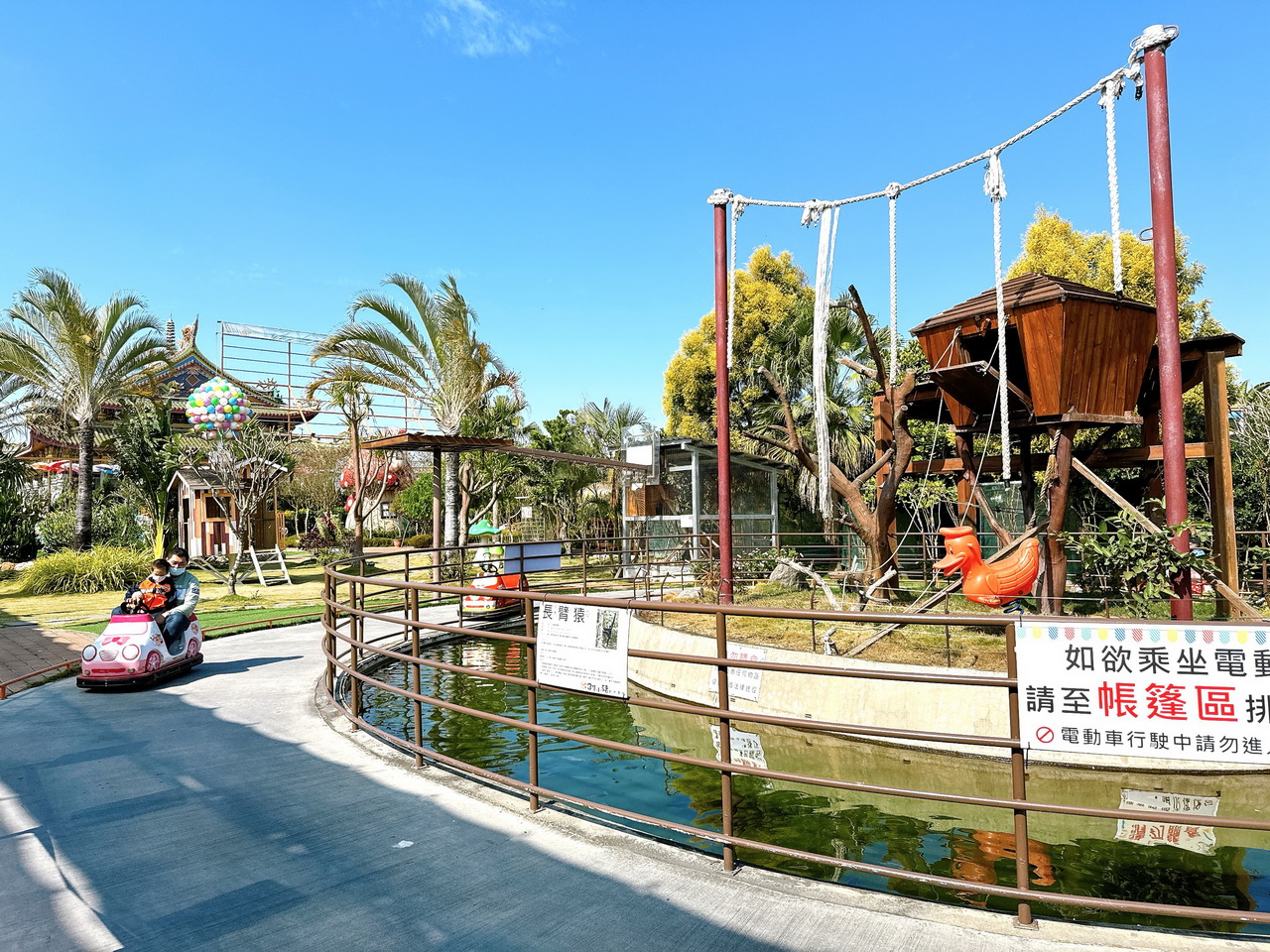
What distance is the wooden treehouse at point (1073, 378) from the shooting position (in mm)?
9648

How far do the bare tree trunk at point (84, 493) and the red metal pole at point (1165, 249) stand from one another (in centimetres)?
2396

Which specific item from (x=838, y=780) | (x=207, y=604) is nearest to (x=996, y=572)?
(x=838, y=780)

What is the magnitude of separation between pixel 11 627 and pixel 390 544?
19192 millimetres

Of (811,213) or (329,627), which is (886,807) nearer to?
(329,627)

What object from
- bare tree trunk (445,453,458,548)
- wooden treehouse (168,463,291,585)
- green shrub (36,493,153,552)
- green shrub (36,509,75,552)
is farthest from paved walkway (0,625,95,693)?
wooden treehouse (168,463,291,585)

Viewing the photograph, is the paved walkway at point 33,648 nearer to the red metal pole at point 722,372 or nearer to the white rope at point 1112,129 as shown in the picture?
the red metal pole at point 722,372

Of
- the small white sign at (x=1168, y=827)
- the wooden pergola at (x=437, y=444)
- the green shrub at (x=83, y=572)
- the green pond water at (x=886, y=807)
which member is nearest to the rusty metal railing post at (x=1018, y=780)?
the green pond water at (x=886, y=807)

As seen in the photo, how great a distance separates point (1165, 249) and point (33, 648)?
14.0 meters

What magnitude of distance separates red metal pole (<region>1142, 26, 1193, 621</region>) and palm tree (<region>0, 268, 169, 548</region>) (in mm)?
23735

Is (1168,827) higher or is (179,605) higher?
(179,605)

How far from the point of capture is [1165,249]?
6.26 meters

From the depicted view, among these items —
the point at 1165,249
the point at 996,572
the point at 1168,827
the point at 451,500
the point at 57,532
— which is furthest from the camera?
the point at 57,532

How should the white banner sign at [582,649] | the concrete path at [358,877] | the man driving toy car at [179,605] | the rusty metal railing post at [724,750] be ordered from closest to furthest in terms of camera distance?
the concrete path at [358,877]
the rusty metal railing post at [724,750]
the white banner sign at [582,649]
the man driving toy car at [179,605]

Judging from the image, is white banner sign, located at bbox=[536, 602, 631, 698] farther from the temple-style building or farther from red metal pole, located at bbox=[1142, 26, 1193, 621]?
the temple-style building
